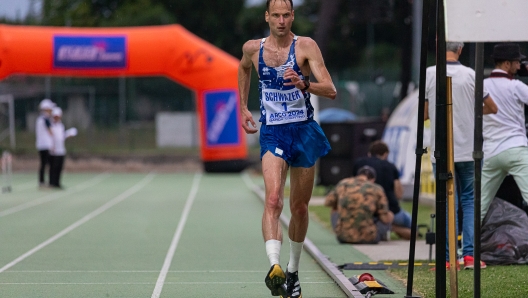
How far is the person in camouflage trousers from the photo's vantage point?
38.6 feet

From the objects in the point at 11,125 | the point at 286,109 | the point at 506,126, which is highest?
the point at 286,109

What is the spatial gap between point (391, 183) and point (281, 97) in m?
5.85

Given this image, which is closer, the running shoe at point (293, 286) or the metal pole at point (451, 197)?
the metal pole at point (451, 197)

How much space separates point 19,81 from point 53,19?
16.7m

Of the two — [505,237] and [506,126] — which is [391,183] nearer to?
[505,237]

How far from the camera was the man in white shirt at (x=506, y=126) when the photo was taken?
9.03 metres

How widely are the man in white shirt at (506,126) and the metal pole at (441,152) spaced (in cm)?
267

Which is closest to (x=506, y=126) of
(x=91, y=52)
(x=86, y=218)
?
(x=86, y=218)

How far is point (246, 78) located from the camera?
7.57m

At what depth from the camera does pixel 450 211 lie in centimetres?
685

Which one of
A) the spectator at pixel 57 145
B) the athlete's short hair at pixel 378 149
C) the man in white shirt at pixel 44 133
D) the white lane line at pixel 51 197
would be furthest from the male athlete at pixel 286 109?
the man in white shirt at pixel 44 133

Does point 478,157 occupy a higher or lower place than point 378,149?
higher

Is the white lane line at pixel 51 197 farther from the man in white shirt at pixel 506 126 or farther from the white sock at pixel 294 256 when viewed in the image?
the white sock at pixel 294 256

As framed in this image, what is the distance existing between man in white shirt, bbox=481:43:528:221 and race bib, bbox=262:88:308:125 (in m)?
2.63
